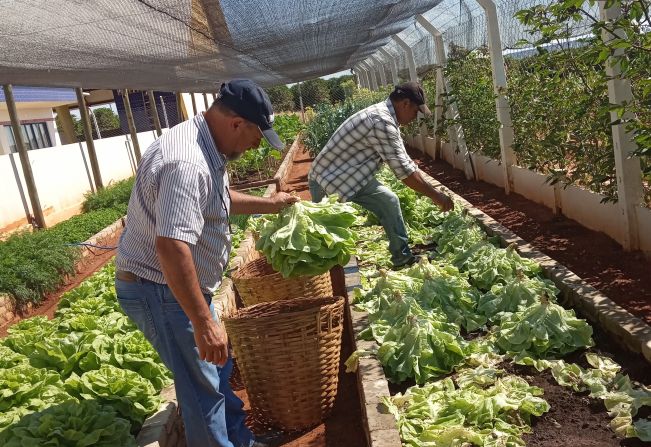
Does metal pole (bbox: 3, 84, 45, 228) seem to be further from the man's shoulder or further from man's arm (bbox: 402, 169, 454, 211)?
the man's shoulder

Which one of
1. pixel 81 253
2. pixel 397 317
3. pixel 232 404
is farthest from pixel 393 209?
pixel 81 253

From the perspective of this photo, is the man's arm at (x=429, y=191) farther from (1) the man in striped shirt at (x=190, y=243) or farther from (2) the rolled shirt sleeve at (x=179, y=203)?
(2) the rolled shirt sleeve at (x=179, y=203)

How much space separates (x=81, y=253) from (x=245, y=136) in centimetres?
753

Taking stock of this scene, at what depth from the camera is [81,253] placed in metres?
9.73

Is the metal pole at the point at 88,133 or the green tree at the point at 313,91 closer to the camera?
the metal pole at the point at 88,133

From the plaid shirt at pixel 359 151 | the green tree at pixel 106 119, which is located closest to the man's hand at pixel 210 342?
the plaid shirt at pixel 359 151

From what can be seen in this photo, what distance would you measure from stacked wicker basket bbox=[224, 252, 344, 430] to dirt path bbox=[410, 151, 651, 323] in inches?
81.3

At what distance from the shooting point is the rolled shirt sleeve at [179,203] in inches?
105

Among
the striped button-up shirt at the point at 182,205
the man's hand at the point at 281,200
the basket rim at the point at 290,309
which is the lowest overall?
the basket rim at the point at 290,309

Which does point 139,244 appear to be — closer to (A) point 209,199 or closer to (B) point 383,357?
(A) point 209,199

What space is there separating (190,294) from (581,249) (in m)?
4.37

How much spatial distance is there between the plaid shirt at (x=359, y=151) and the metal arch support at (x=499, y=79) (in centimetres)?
371

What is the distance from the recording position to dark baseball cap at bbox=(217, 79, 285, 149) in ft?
9.45

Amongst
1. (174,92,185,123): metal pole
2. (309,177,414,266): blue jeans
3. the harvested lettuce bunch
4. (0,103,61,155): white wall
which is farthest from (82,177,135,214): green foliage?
the harvested lettuce bunch
